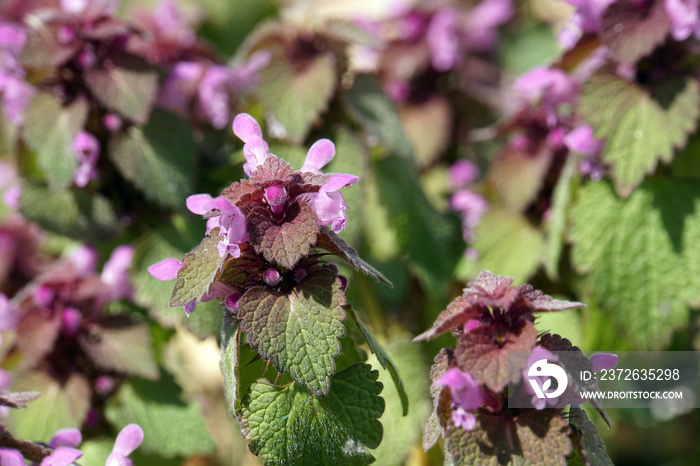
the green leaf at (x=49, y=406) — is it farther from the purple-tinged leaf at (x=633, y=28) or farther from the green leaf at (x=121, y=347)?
the purple-tinged leaf at (x=633, y=28)

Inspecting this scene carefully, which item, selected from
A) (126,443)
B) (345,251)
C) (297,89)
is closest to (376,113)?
(297,89)

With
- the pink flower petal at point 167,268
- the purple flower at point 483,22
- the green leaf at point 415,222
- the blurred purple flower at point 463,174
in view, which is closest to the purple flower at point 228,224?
the pink flower petal at point 167,268

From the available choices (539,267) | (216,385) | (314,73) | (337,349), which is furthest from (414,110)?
(337,349)

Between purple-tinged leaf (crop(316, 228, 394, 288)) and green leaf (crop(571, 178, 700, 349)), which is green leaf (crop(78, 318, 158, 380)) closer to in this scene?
purple-tinged leaf (crop(316, 228, 394, 288))

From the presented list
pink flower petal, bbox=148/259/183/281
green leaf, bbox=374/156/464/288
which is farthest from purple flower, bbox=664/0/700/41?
pink flower petal, bbox=148/259/183/281

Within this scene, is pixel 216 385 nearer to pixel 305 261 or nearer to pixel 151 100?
pixel 151 100

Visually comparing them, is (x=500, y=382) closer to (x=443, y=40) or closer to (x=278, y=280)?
(x=278, y=280)
